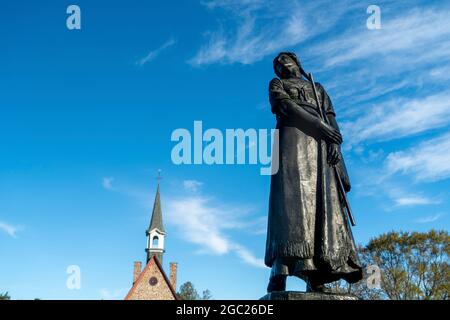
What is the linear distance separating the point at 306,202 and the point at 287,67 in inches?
88.6

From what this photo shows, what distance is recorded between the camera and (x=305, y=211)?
5.82 metres

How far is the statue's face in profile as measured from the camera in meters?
7.05

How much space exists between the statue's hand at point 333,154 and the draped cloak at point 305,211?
2.8 inches

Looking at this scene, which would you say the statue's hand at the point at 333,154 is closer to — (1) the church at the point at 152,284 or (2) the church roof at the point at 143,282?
(1) the church at the point at 152,284

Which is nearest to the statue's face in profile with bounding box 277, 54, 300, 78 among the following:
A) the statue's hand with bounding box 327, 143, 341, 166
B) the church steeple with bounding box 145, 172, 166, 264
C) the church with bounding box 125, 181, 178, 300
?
the statue's hand with bounding box 327, 143, 341, 166

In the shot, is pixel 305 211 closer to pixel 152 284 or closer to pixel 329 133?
pixel 329 133

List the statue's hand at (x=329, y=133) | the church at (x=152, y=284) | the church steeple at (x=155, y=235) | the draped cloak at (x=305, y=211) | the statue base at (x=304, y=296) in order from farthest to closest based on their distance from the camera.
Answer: the church steeple at (x=155, y=235)
the church at (x=152, y=284)
the statue's hand at (x=329, y=133)
the draped cloak at (x=305, y=211)
the statue base at (x=304, y=296)

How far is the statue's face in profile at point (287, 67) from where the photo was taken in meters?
7.05

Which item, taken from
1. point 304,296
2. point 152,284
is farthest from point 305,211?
point 152,284

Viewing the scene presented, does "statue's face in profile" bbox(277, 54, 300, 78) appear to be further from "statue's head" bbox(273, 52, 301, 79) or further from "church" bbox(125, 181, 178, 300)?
"church" bbox(125, 181, 178, 300)

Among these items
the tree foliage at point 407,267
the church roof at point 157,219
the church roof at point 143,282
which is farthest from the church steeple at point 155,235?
the tree foliage at point 407,267

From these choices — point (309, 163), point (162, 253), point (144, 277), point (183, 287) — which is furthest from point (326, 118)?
point (183, 287)
